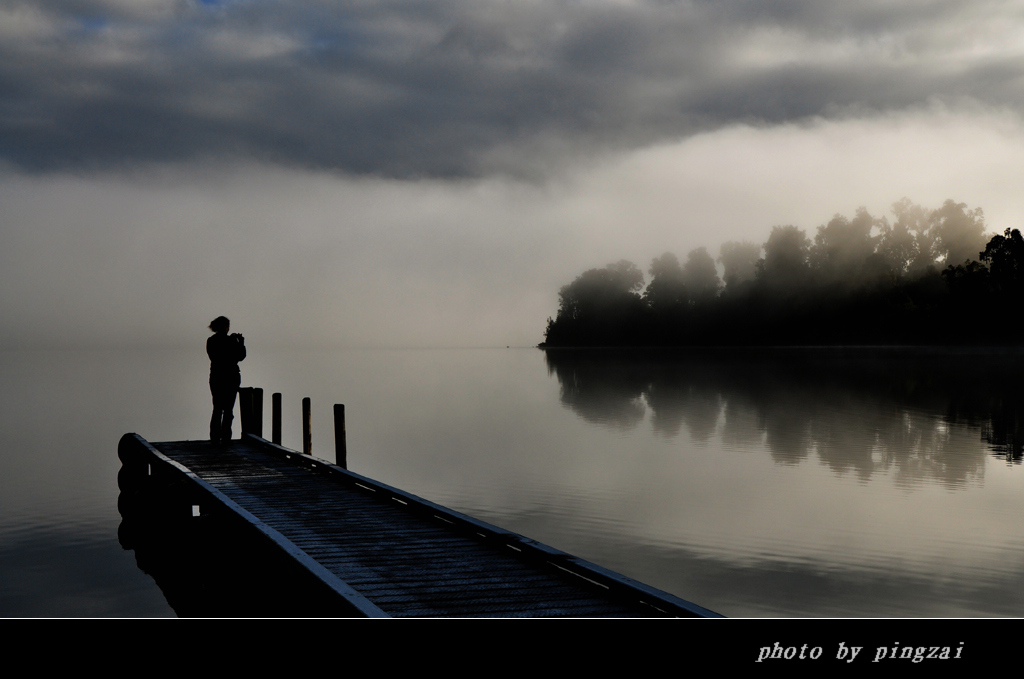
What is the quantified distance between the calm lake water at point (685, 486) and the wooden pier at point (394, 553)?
2.29 meters

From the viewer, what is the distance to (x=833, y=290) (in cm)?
10712

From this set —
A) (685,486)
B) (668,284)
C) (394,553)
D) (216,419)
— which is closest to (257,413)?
(216,419)

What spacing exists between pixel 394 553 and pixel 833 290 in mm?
106504

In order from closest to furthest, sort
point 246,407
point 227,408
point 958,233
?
point 227,408
point 246,407
point 958,233

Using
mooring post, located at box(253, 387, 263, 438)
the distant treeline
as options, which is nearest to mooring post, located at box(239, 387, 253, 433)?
mooring post, located at box(253, 387, 263, 438)

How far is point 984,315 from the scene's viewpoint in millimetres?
84062

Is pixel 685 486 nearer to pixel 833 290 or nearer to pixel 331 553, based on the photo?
pixel 331 553

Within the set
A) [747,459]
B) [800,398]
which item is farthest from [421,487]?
[800,398]

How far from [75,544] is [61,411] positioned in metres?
32.4

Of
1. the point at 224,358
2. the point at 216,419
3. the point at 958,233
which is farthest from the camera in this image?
the point at 958,233

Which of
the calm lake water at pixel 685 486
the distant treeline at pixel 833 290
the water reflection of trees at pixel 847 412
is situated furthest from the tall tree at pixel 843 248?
the calm lake water at pixel 685 486

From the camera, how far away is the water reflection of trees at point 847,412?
25562 millimetres

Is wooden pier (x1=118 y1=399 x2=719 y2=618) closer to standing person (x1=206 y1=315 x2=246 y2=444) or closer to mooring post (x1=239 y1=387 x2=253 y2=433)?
standing person (x1=206 y1=315 x2=246 y2=444)
